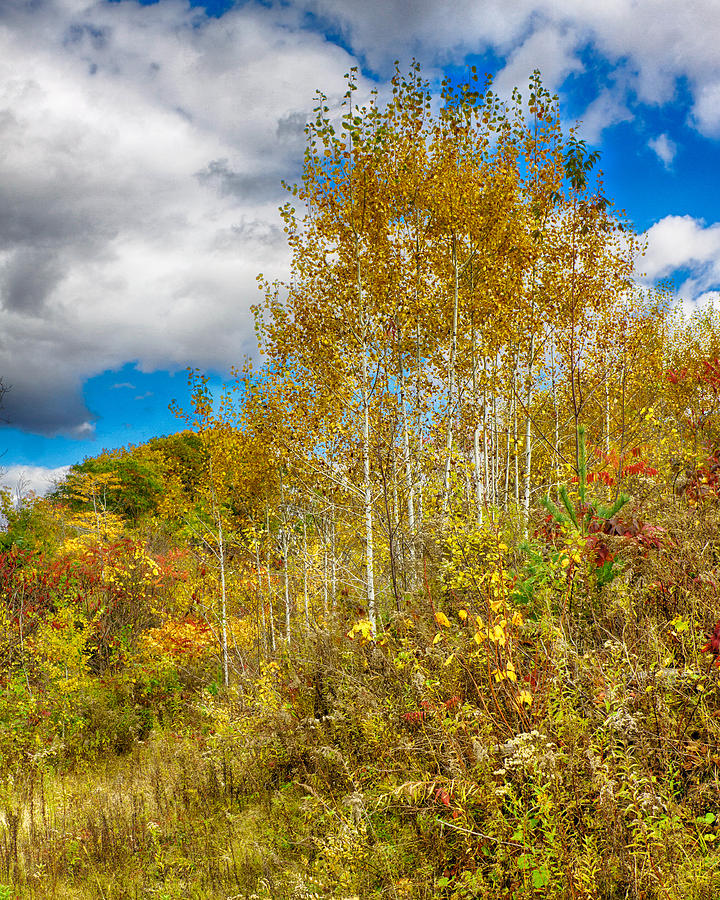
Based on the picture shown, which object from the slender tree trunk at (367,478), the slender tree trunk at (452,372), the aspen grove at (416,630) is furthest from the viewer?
the slender tree trunk at (452,372)

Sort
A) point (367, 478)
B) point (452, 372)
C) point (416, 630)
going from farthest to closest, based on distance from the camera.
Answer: point (452, 372), point (367, 478), point (416, 630)

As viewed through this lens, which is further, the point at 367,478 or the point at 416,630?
the point at 367,478

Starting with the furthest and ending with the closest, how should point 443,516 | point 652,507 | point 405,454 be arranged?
point 405,454
point 443,516
point 652,507

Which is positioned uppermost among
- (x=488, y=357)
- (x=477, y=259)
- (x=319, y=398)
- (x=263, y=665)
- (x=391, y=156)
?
(x=391, y=156)

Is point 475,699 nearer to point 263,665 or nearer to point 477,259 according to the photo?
point 263,665

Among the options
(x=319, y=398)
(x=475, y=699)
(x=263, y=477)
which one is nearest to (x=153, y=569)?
(x=263, y=477)

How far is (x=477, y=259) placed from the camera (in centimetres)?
998

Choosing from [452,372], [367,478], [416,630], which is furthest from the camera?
[452,372]

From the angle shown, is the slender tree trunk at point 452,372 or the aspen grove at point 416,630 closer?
the aspen grove at point 416,630

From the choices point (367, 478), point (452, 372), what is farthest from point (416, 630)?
point (452, 372)

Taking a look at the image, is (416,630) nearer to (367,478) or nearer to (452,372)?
(367,478)

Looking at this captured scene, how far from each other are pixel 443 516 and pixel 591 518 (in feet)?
5.91

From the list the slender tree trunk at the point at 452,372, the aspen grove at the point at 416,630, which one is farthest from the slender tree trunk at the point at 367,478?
the slender tree trunk at the point at 452,372

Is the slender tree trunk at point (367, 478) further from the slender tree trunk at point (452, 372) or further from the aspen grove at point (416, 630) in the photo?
the slender tree trunk at point (452, 372)
